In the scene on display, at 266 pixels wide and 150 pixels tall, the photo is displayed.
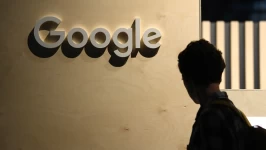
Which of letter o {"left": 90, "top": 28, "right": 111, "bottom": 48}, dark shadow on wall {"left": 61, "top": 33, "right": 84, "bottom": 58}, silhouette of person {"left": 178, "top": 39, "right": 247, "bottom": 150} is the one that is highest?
letter o {"left": 90, "top": 28, "right": 111, "bottom": 48}

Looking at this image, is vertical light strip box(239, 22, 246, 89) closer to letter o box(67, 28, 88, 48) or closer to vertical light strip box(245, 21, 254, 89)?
vertical light strip box(245, 21, 254, 89)

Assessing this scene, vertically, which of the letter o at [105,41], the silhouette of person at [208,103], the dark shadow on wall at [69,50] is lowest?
the silhouette of person at [208,103]

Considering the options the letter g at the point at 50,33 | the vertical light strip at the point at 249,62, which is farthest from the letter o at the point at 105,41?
the vertical light strip at the point at 249,62

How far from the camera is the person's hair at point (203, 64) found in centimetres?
125

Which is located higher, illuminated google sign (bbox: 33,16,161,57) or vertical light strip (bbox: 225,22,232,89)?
illuminated google sign (bbox: 33,16,161,57)

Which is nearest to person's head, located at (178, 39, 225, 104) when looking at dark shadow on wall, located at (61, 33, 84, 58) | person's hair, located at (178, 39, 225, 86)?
person's hair, located at (178, 39, 225, 86)

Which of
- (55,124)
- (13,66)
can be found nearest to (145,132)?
(55,124)

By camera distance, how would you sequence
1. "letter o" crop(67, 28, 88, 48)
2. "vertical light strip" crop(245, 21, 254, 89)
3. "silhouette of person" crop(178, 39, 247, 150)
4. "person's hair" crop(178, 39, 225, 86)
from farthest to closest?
1. "vertical light strip" crop(245, 21, 254, 89)
2. "letter o" crop(67, 28, 88, 48)
3. "person's hair" crop(178, 39, 225, 86)
4. "silhouette of person" crop(178, 39, 247, 150)

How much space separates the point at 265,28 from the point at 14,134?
1.84m

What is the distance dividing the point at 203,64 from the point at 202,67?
0.04 feet

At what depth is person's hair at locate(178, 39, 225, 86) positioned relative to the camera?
1.25 metres

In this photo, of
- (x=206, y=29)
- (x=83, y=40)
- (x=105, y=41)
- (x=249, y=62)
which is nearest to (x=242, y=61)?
(x=249, y=62)

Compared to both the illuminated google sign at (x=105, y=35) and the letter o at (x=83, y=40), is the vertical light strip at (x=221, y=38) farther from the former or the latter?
the letter o at (x=83, y=40)

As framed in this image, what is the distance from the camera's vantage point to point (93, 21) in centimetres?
236
